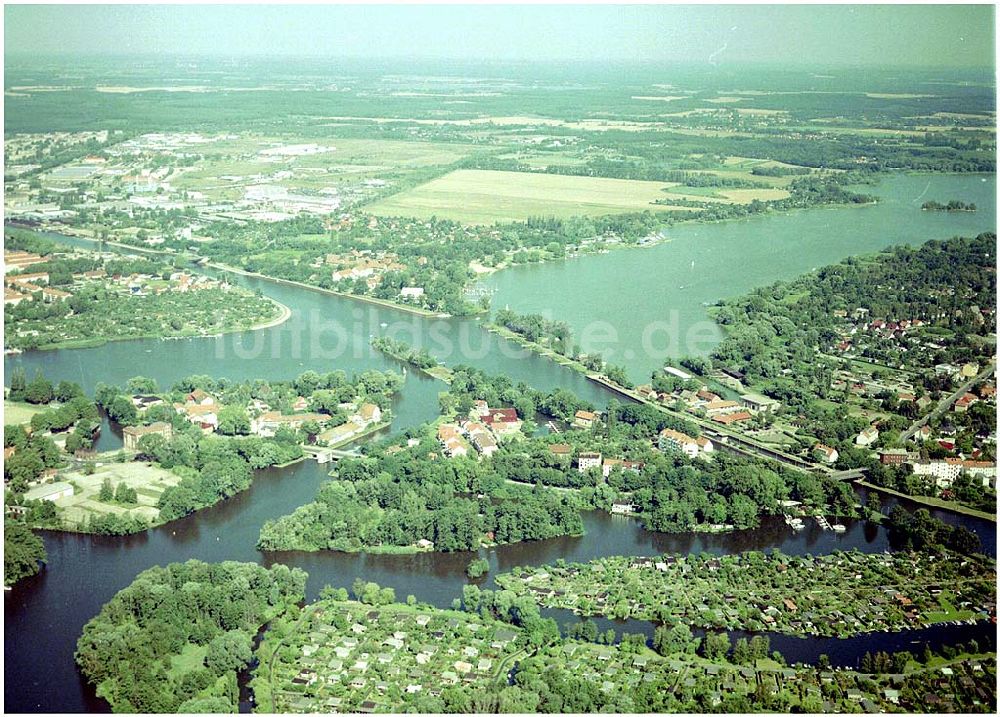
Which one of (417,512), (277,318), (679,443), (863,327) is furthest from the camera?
(277,318)

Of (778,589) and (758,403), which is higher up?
(758,403)

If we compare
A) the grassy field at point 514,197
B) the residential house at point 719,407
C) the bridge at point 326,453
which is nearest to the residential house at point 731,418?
the residential house at point 719,407

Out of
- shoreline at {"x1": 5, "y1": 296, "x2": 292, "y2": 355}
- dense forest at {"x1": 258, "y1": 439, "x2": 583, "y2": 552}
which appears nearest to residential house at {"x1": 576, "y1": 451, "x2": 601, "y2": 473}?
dense forest at {"x1": 258, "y1": 439, "x2": 583, "y2": 552}

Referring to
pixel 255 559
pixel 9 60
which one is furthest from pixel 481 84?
pixel 255 559

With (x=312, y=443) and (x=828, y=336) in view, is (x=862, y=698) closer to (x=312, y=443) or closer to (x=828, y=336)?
(x=312, y=443)

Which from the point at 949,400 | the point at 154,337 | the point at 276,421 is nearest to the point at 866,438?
the point at 949,400

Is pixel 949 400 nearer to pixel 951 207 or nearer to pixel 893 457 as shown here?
pixel 893 457

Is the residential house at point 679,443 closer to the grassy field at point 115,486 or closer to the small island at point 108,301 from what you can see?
the grassy field at point 115,486
